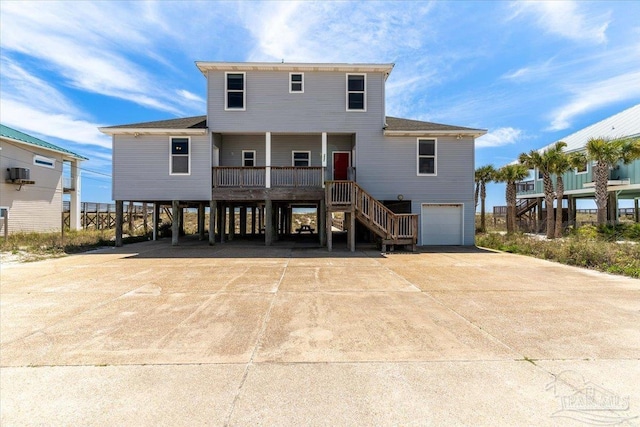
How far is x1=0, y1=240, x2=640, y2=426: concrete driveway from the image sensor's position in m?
2.90

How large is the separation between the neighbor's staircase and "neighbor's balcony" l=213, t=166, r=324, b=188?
1989 mm

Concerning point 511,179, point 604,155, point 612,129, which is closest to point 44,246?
point 604,155

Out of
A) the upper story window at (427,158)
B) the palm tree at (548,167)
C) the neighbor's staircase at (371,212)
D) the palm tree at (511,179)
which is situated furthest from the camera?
the palm tree at (511,179)

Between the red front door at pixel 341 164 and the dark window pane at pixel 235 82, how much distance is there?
18.7 feet

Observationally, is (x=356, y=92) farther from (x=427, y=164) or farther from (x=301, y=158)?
(x=427, y=164)

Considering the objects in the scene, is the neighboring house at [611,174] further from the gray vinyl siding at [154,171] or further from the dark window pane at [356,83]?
the gray vinyl siding at [154,171]

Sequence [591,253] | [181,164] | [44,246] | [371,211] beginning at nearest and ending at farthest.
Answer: [591,253]
[371,211]
[44,246]
[181,164]

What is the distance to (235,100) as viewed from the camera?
51.8 feet

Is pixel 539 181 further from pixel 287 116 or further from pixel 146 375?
pixel 146 375

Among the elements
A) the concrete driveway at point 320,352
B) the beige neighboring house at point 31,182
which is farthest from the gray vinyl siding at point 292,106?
the beige neighboring house at point 31,182

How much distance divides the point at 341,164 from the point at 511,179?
14.4 metres

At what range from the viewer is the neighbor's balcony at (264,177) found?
15766mm

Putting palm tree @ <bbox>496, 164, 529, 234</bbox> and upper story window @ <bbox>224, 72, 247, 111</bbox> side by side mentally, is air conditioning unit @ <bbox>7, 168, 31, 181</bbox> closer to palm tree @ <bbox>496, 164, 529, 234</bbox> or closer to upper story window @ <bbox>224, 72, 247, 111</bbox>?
upper story window @ <bbox>224, 72, 247, 111</bbox>

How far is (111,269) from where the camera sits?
32.6 feet
